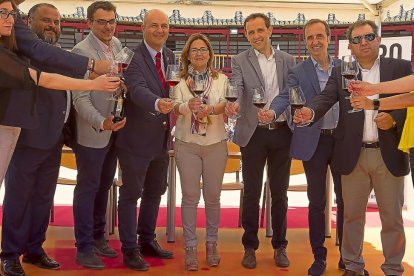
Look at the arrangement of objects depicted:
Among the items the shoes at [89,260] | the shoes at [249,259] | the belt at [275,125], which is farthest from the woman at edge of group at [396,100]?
the shoes at [89,260]

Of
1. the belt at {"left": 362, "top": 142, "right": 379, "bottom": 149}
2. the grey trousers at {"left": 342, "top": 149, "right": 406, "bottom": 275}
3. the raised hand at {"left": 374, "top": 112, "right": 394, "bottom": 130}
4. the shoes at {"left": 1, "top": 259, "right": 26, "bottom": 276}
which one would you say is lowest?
the shoes at {"left": 1, "top": 259, "right": 26, "bottom": 276}

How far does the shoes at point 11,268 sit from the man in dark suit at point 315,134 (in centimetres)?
178

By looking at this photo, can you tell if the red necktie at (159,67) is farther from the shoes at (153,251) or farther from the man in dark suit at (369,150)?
the shoes at (153,251)

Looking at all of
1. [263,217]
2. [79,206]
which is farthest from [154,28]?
[263,217]

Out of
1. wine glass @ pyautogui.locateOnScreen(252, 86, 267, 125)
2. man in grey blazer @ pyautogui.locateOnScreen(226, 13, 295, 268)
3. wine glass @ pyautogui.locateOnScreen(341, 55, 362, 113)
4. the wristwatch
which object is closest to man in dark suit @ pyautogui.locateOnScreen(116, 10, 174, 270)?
man in grey blazer @ pyautogui.locateOnScreen(226, 13, 295, 268)

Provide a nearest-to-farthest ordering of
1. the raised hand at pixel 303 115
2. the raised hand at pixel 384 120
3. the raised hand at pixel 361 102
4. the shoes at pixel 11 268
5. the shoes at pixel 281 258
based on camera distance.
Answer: the raised hand at pixel 361 102 → the raised hand at pixel 384 120 → the raised hand at pixel 303 115 → the shoes at pixel 11 268 → the shoes at pixel 281 258

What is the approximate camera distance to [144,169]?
3.48 m

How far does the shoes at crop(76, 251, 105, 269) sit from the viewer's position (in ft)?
11.4

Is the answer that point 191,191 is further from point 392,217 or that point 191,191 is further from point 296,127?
point 392,217

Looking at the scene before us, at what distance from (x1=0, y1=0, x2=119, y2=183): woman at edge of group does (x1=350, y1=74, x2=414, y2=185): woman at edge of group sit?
1.27 meters

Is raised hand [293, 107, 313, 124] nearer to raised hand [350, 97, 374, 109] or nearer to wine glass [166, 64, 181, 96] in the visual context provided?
raised hand [350, 97, 374, 109]

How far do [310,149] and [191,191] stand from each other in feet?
2.74

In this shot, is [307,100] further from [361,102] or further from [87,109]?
[87,109]

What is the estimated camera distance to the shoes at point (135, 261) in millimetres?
3451
